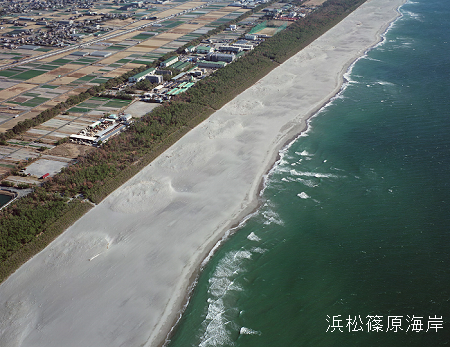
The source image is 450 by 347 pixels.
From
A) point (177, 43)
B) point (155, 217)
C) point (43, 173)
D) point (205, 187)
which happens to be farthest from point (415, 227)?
point (177, 43)

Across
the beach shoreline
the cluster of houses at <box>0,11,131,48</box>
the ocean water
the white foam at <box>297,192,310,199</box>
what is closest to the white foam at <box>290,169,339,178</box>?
the ocean water

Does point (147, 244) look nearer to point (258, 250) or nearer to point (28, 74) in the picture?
point (258, 250)

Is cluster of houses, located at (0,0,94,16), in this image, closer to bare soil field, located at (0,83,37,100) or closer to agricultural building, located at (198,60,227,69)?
bare soil field, located at (0,83,37,100)

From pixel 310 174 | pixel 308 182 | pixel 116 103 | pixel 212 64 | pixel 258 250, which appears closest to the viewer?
pixel 258 250

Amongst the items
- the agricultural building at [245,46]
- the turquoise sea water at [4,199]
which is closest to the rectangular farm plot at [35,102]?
the turquoise sea water at [4,199]

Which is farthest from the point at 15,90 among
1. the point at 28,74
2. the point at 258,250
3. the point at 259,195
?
the point at 258,250

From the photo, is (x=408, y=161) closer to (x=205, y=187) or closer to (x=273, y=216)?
(x=273, y=216)

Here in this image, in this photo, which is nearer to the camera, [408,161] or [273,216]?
[273,216]
